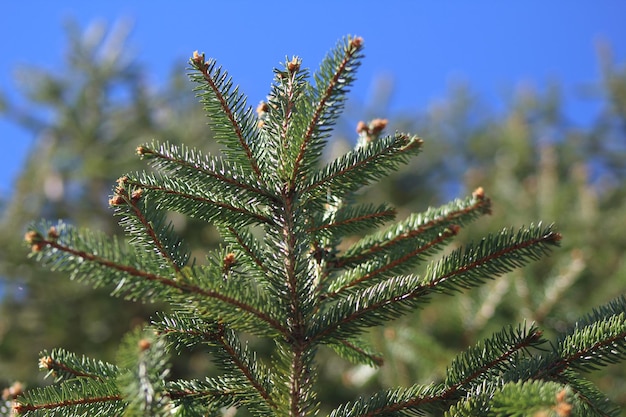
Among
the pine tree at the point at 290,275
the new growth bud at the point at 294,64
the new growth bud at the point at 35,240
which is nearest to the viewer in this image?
the new growth bud at the point at 35,240

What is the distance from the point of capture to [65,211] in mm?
5434

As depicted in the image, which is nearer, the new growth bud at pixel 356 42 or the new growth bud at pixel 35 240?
the new growth bud at pixel 35 240

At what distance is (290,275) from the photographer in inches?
44.1

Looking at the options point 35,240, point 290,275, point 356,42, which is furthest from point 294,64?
point 35,240

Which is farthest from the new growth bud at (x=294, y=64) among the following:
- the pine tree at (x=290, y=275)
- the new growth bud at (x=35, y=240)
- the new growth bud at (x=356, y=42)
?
the new growth bud at (x=35, y=240)

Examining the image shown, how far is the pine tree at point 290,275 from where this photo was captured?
3.42 ft

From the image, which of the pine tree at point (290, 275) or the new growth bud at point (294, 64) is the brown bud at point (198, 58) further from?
the new growth bud at point (294, 64)

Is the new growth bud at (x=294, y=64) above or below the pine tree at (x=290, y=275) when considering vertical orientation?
above

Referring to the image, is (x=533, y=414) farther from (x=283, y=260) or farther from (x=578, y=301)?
(x=578, y=301)

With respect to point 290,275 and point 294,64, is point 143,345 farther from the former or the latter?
point 294,64

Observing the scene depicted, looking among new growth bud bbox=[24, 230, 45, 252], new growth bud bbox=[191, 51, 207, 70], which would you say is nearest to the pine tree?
new growth bud bbox=[191, 51, 207, 70]

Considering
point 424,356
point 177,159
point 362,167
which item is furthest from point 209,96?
point 424,356

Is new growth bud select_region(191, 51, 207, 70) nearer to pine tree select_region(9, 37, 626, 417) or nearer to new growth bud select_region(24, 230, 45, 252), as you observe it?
pine tree select_region(9, 37, 626, 417)

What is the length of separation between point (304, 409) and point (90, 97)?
5756mm
